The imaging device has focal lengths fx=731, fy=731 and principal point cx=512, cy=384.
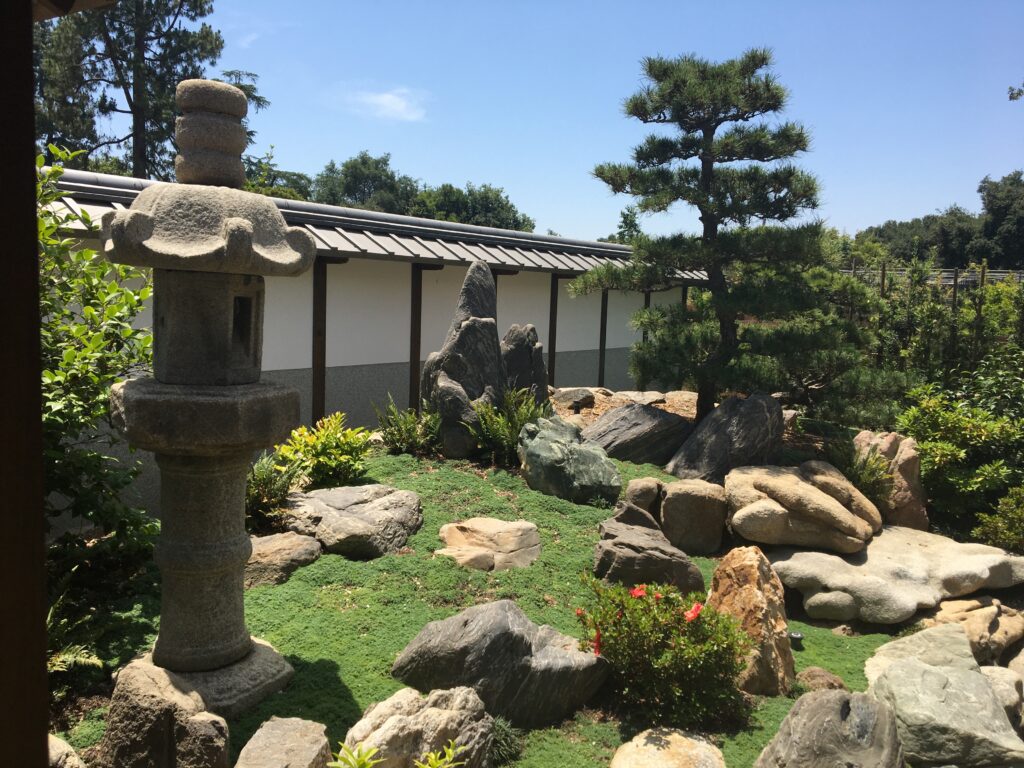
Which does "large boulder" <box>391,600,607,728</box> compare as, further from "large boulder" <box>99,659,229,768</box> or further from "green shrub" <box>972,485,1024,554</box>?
"green shrub" <box>972,485,1024,554</box>

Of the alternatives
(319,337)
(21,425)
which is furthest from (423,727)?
(319,337)

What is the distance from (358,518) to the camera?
267 inches

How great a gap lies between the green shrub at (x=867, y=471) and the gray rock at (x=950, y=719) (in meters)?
3.66

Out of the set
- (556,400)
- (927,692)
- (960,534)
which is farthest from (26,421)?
(556,400)

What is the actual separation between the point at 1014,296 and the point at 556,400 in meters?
7.41

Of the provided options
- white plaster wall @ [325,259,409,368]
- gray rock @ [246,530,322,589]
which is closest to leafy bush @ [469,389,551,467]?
white plaster wall @ [325,259,409,368]

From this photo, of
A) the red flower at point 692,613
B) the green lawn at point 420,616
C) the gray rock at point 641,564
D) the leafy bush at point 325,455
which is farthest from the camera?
the leafy bush at point 325,455

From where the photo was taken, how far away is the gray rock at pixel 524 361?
10367 millimetres

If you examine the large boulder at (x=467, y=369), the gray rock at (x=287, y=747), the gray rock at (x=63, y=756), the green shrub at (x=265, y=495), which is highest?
the large boulder at (x=467, y=369)

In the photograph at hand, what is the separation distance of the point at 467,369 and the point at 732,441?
138 inches

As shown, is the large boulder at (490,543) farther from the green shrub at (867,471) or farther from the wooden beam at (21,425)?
the wooden beam at (21,425)

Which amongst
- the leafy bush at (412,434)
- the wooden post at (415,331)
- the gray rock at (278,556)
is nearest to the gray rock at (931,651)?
the gray rock at (278,556)

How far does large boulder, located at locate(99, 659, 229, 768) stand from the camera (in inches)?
142

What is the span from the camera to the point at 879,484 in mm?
8938
